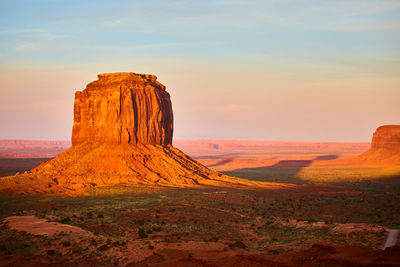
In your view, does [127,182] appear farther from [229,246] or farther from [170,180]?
[229,246]

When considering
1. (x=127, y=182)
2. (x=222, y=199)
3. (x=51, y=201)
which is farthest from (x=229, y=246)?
(x=127, y=182)

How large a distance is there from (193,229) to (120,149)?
2697 cm

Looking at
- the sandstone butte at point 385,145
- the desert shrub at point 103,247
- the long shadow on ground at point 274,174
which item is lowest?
the long shadow on ground at point 274,174

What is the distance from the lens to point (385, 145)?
382ft

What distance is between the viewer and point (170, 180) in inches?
1959

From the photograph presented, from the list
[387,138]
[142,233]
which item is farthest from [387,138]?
[142,233]

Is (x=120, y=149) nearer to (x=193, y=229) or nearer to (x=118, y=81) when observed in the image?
(x=118, y=81)

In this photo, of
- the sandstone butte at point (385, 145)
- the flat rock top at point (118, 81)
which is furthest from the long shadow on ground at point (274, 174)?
the flat rock top at point (118, 81)

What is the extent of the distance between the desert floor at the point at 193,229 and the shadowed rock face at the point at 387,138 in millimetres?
80714

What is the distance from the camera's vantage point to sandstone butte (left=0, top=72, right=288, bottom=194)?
156 ft

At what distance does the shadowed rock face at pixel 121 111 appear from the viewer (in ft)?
170

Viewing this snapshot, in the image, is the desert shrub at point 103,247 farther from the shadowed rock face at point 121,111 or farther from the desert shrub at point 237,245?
the shadowed rock face at point 121,111

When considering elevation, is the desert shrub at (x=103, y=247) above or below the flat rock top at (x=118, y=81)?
below

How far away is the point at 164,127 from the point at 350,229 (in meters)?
37.8
